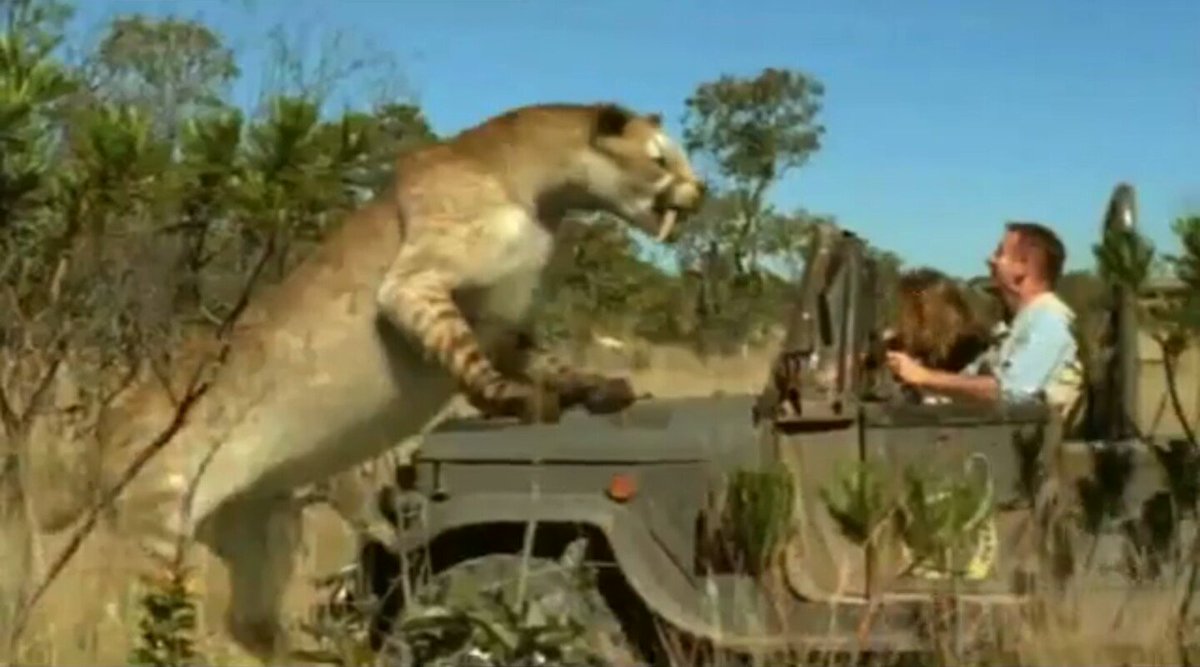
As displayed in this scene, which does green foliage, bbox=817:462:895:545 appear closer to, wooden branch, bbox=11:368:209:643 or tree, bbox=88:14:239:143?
wooden branch, bbox=11:368:209:643

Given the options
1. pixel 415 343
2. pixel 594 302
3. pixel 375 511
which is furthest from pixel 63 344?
pixel 594 302

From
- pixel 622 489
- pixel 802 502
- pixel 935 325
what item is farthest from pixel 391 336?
pixel 935 325

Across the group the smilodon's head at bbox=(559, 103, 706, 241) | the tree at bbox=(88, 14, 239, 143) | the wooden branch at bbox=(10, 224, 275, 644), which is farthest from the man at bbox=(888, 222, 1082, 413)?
the tree at bbox=(88, 14, 239, 143)

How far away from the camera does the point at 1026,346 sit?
283 inches

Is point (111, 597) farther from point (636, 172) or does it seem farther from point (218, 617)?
point (636, 172)

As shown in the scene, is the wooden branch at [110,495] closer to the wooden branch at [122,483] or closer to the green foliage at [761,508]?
the wooden branch at [122,483]

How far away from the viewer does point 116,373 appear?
974cm

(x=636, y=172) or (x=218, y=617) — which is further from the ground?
(x=636, y=172)

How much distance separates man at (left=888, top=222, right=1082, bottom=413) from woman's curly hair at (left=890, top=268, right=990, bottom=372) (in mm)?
73

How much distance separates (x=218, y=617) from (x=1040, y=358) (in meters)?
2.66

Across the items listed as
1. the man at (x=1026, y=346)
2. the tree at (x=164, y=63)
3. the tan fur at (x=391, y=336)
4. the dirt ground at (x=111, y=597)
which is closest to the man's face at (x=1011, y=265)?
the man at (x=1026, y=346)

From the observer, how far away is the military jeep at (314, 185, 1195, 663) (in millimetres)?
6184

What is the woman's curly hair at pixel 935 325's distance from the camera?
288 inches

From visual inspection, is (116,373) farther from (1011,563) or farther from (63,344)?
(1011,563)
